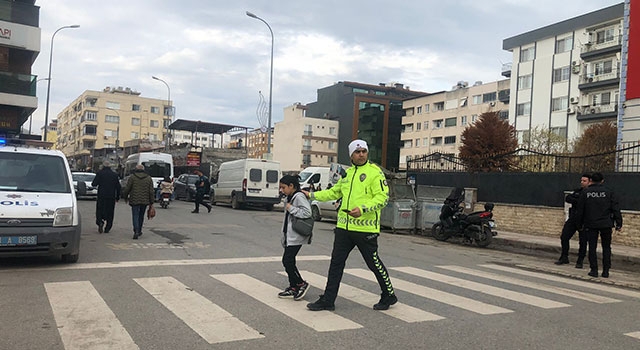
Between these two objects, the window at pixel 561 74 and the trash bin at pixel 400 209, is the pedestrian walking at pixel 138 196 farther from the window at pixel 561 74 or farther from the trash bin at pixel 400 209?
the window at pixel 561 74

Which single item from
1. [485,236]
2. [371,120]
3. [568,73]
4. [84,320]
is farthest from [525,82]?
[84,320]

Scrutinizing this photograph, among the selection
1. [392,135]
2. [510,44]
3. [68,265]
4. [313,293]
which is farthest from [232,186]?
[392,135]

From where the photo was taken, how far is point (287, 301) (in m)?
5.99

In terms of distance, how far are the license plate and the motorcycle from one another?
1022 centimetres

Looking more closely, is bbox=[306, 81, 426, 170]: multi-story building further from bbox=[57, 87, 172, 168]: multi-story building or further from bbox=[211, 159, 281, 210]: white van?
bbox=[211, 159, 281, 210]: white van

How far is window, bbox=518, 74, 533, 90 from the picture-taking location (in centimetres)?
5231

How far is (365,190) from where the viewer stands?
548 cm

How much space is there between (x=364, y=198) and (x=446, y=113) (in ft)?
217

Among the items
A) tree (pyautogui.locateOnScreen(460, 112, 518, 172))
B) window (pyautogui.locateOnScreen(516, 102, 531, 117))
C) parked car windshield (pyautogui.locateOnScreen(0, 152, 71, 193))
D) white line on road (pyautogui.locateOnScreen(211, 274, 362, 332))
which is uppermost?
window (pyautogui.locateOnScreen(516, 102, 531, 117))

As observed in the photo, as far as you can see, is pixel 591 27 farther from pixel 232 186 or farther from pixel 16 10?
pixel 16 10

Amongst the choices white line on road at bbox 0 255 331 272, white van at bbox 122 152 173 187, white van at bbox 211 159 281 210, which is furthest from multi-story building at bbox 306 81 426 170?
white line on road at bbox 0 255 331 272

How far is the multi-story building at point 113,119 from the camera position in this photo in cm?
8988

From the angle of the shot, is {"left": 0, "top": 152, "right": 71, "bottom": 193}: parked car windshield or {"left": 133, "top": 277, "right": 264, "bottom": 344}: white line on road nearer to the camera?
{"left": 133, "top": 277, "right": 264, "bottom": 344}: white line on road

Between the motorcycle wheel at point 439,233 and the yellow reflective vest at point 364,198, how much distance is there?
30.9ft
